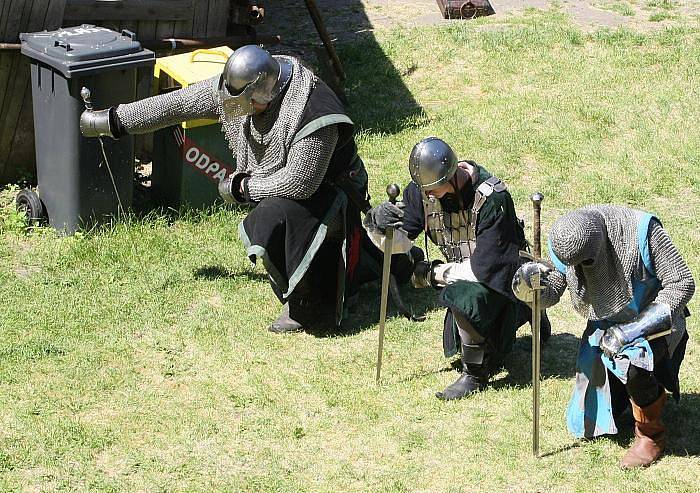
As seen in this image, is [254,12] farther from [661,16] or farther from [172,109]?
[661,16]

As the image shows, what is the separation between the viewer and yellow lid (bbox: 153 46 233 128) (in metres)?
7.22

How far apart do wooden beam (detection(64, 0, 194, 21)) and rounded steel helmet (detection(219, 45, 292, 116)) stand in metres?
2.68

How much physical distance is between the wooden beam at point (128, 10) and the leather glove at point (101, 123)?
6.37ft

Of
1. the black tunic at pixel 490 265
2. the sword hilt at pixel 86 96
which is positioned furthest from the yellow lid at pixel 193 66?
the black tunic at pixel 490 265

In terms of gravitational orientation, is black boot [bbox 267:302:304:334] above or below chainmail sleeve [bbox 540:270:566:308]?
below

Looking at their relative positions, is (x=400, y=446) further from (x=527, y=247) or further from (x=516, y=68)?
(x=516, y=68)

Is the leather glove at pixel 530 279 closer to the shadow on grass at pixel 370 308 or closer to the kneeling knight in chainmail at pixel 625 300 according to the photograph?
the kneeling knight in chainmail at pixel 625 300

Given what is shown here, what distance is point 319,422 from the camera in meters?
5.20

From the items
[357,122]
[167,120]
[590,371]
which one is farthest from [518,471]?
[357,122]

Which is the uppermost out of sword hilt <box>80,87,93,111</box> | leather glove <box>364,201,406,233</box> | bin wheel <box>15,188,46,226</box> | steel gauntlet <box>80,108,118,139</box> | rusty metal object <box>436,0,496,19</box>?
rusty metal object <box>436,0,496,19</box>

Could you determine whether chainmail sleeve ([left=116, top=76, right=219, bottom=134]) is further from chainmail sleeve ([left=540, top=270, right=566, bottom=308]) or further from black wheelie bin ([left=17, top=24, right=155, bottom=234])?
chainmail sleeve ([left=540, top=270, right=566, bottom=308])

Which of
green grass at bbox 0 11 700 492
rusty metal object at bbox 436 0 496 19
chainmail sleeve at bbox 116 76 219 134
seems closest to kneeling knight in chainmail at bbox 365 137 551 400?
green grass at bbox 0 11 700 492

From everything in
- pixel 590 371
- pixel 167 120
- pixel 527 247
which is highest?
pixel 167 120

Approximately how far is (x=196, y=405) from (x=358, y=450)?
0.90 m
